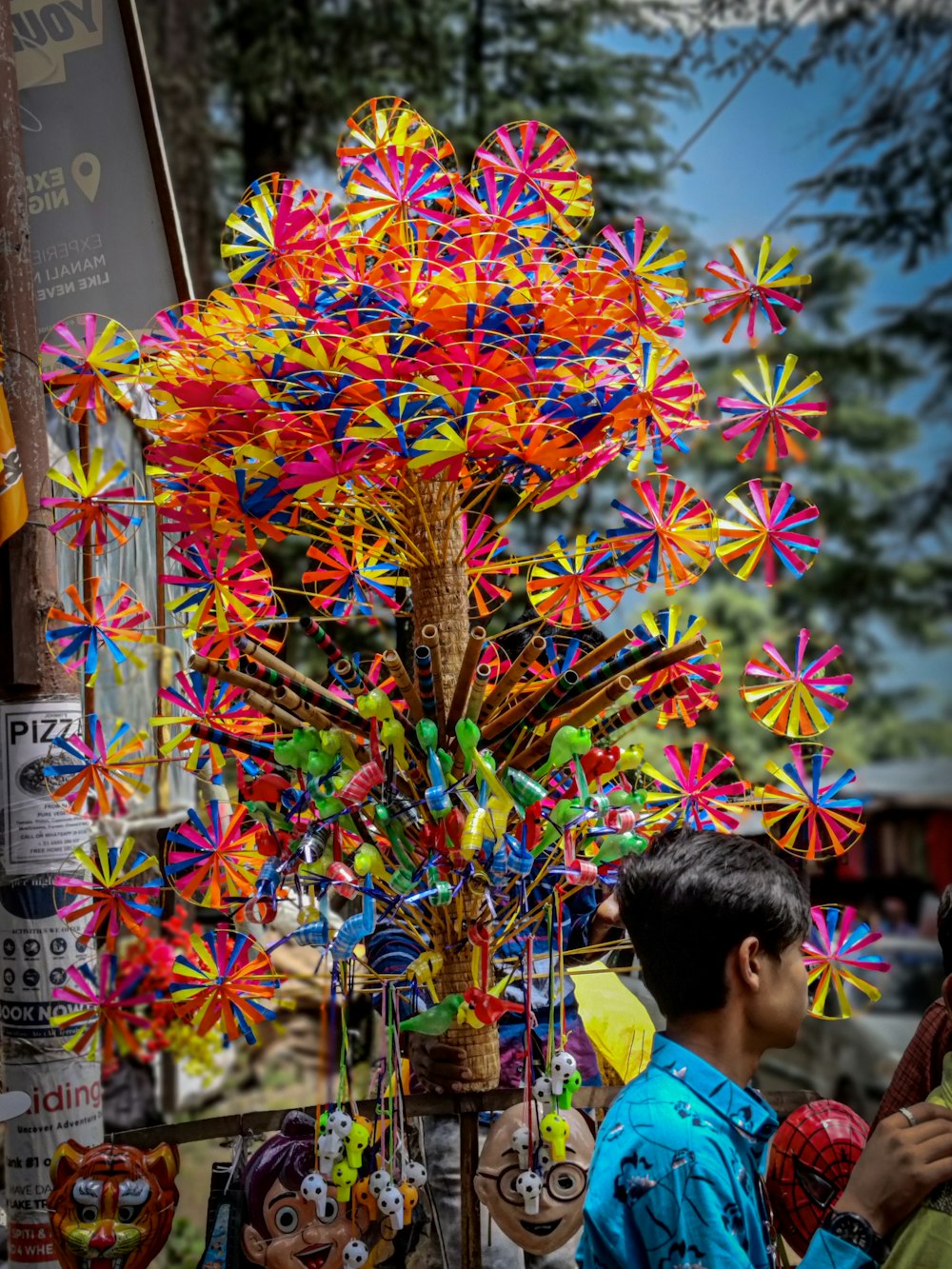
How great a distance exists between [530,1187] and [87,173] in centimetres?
233

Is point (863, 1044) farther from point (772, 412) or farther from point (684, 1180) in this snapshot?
point (684, 1180)

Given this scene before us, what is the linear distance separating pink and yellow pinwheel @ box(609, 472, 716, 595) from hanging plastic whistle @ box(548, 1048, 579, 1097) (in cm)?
71

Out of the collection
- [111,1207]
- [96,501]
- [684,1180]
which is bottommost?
[111,1207]

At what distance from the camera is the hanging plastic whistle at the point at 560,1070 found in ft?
5.96

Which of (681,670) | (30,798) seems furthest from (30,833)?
(681,670)

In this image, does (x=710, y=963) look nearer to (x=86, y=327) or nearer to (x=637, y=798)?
(x=637, y=798)

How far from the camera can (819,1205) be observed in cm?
178

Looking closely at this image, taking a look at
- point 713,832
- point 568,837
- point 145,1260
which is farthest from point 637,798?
point 145,1260

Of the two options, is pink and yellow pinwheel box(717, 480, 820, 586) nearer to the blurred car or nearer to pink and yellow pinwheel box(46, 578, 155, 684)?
pink and yellow pinwheel box(46, 578, 155, 684)

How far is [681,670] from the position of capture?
2115 mm

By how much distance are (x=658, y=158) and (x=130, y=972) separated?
684cm

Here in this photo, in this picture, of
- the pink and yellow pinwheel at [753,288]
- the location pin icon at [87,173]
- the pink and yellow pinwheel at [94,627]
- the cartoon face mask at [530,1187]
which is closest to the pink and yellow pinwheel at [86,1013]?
the pink and yellow pinwheel at [94,627]

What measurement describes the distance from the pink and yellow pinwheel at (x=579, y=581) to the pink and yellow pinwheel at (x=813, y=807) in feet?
1.33

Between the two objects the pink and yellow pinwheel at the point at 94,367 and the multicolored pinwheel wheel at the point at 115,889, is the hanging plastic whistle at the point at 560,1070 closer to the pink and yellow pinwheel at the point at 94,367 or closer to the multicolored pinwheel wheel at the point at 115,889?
the multicolored pinwheel wheel at the point at 115,889
